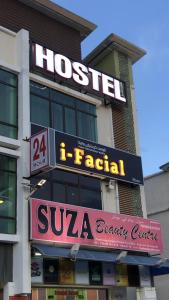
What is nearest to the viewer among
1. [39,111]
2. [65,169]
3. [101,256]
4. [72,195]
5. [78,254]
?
[78,254]

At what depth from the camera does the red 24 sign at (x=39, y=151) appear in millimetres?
17969

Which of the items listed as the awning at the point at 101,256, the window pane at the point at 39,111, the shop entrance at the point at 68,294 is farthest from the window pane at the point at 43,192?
the shop entrance at the point at 68,294

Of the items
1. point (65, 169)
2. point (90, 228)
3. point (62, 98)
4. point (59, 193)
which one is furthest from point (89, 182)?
point (62, 98)

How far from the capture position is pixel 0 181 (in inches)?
720

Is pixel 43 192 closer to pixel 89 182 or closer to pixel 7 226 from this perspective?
pixel 7 226

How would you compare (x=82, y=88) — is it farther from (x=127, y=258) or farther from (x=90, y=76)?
(x=127, y=258)

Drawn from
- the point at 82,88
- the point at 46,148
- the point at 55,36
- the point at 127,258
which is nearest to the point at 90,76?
the point at 82,88

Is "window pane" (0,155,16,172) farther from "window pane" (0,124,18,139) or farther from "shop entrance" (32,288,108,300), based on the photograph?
"shop entrance" (32,288,108,300)

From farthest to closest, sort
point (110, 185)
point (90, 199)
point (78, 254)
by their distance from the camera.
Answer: point (110, 185), point (90, 199), point (78, 254)

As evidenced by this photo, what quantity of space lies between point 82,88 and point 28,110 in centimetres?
389

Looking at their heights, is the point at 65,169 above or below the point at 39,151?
below

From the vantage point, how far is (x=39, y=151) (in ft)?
60.3

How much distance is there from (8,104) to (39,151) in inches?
106

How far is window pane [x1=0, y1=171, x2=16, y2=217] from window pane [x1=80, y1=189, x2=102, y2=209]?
11.5 feet
